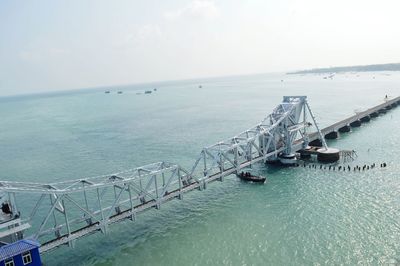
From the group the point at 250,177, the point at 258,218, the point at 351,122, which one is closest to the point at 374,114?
the point at 351,122

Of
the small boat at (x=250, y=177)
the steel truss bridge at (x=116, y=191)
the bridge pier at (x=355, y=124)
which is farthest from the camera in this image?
the bridge pier at (x=355, y=124)

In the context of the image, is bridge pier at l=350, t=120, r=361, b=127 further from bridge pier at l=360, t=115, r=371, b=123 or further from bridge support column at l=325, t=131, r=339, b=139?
bridge support column at l=325, t=131, r=339, b=139

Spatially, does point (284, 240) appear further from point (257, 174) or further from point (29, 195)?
point (29, 195)

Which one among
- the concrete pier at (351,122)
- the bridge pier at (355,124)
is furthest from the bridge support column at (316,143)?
the bridge pier at (355,124)

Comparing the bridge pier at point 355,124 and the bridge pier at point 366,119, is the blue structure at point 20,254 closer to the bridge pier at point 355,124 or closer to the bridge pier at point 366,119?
the bridge pier at point 355,124

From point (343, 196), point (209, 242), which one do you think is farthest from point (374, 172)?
point (209, 242)

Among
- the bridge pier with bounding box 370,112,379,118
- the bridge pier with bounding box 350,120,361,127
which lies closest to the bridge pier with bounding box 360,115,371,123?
the bridge pier with bounding box 370,112,379,118
